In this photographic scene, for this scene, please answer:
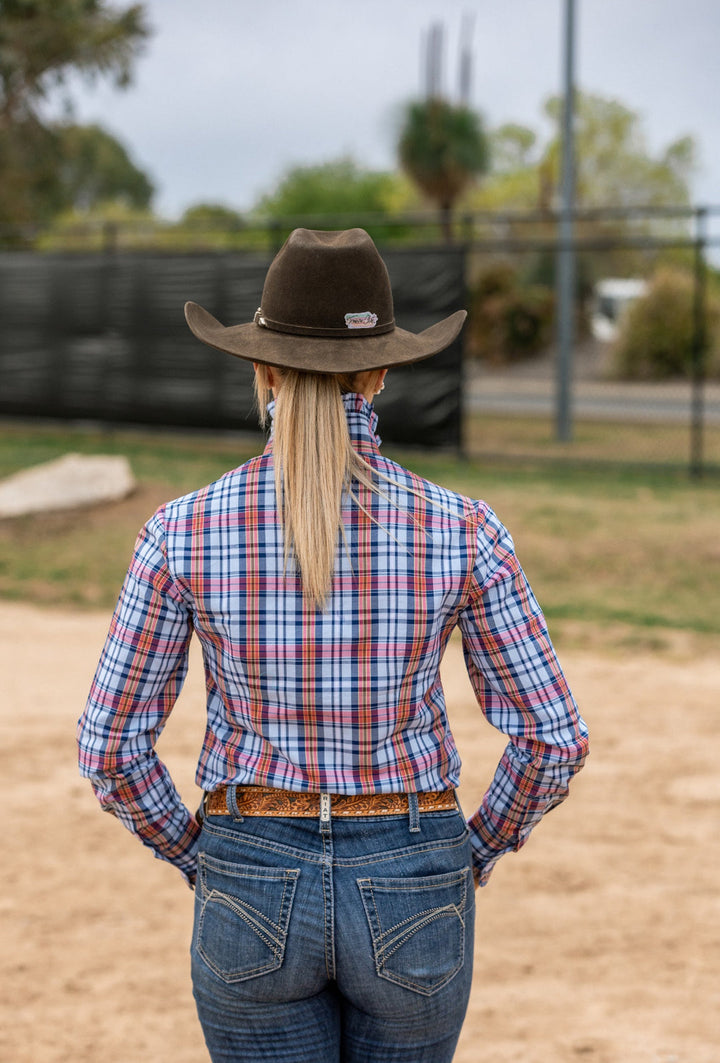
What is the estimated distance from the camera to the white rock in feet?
35.7

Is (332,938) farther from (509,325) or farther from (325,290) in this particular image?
(509,325)

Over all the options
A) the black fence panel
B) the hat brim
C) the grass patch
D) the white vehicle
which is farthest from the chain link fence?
the hat brim

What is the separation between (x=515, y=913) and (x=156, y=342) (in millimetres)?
11966

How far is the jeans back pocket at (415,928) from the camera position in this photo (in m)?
1.67

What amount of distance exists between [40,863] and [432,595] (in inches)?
121

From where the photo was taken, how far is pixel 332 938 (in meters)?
1.66

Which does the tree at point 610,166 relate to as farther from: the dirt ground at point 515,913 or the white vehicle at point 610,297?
the dirt ground at point 515,913

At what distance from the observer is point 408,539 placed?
1694 mm

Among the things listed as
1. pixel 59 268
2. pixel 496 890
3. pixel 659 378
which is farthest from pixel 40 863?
pixel 659 378

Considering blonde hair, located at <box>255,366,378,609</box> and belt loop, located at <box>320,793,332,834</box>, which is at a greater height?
Result: blonde hair, located at <box>255,366,378,609</box>

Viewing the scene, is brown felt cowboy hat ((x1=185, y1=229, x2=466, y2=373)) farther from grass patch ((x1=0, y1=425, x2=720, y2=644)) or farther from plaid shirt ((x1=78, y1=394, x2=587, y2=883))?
grass patch ((x1=0, y1=425, x2=720, y2=644))

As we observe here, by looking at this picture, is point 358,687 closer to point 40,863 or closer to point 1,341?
point 40,863

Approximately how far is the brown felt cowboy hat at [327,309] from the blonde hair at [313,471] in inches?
2.4

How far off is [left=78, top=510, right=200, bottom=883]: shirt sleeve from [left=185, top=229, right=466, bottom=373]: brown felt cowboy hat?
12.0 inches
